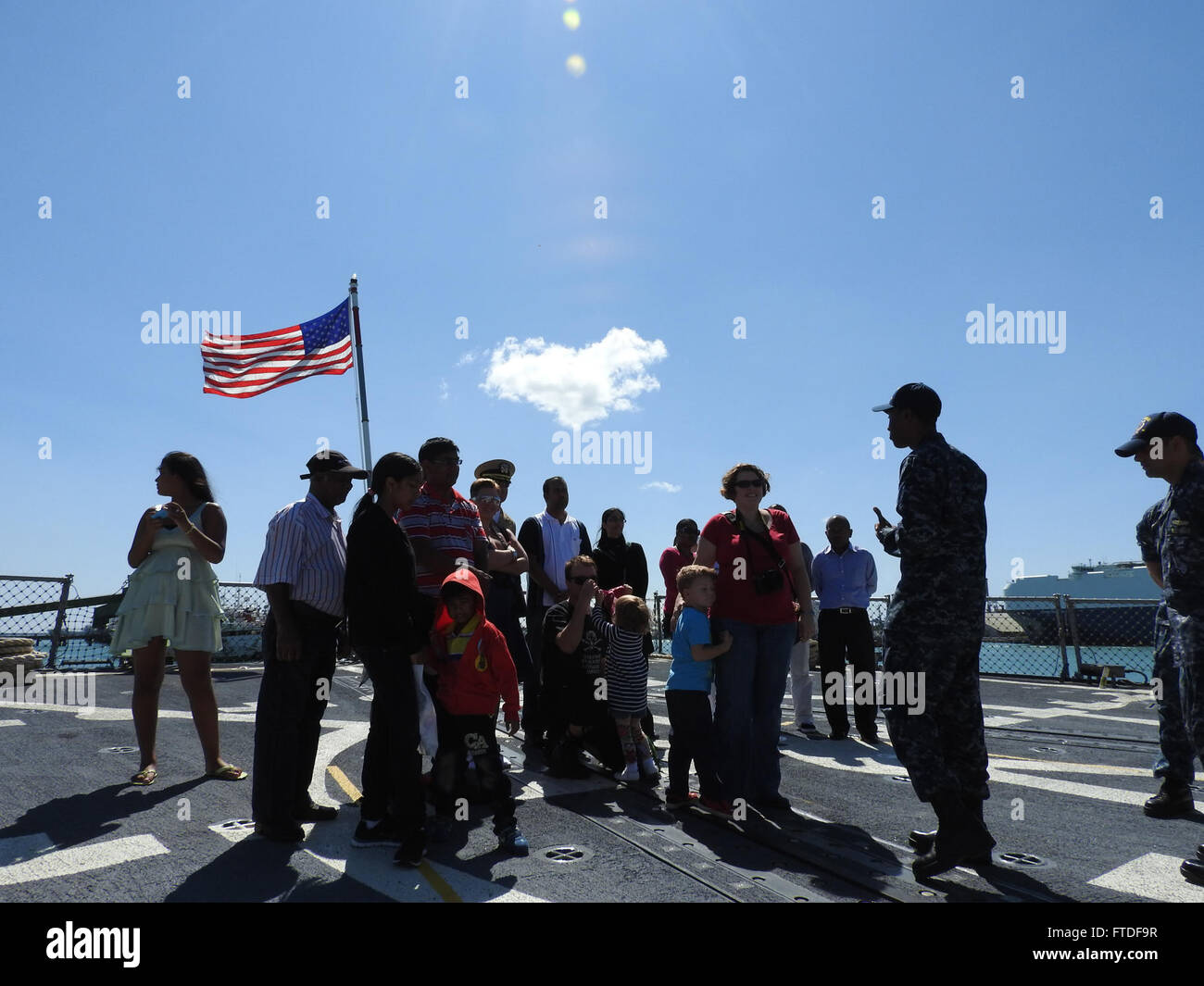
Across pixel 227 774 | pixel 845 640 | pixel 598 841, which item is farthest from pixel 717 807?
pixel 845 640

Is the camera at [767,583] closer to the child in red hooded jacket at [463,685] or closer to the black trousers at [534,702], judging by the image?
the child in red hooded jacket at [463,685]

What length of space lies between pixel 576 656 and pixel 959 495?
2809mm

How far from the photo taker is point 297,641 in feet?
12.4

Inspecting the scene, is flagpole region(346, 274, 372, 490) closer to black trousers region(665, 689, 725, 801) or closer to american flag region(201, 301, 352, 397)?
american flag region(201, 301, 352, 397)

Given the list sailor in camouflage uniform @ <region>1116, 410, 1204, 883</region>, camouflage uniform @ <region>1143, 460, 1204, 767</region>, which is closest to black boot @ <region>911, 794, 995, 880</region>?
sailor in camouflage uniform @ <region>1116, 410, 1204, 883</region>

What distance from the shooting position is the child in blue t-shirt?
4.36m

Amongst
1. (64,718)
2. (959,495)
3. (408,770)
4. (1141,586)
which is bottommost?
(1141,586)

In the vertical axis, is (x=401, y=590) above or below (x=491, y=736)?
above

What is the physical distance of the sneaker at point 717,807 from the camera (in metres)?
4.09

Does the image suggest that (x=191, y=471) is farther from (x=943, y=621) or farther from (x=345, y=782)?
(x=943, y=621)
